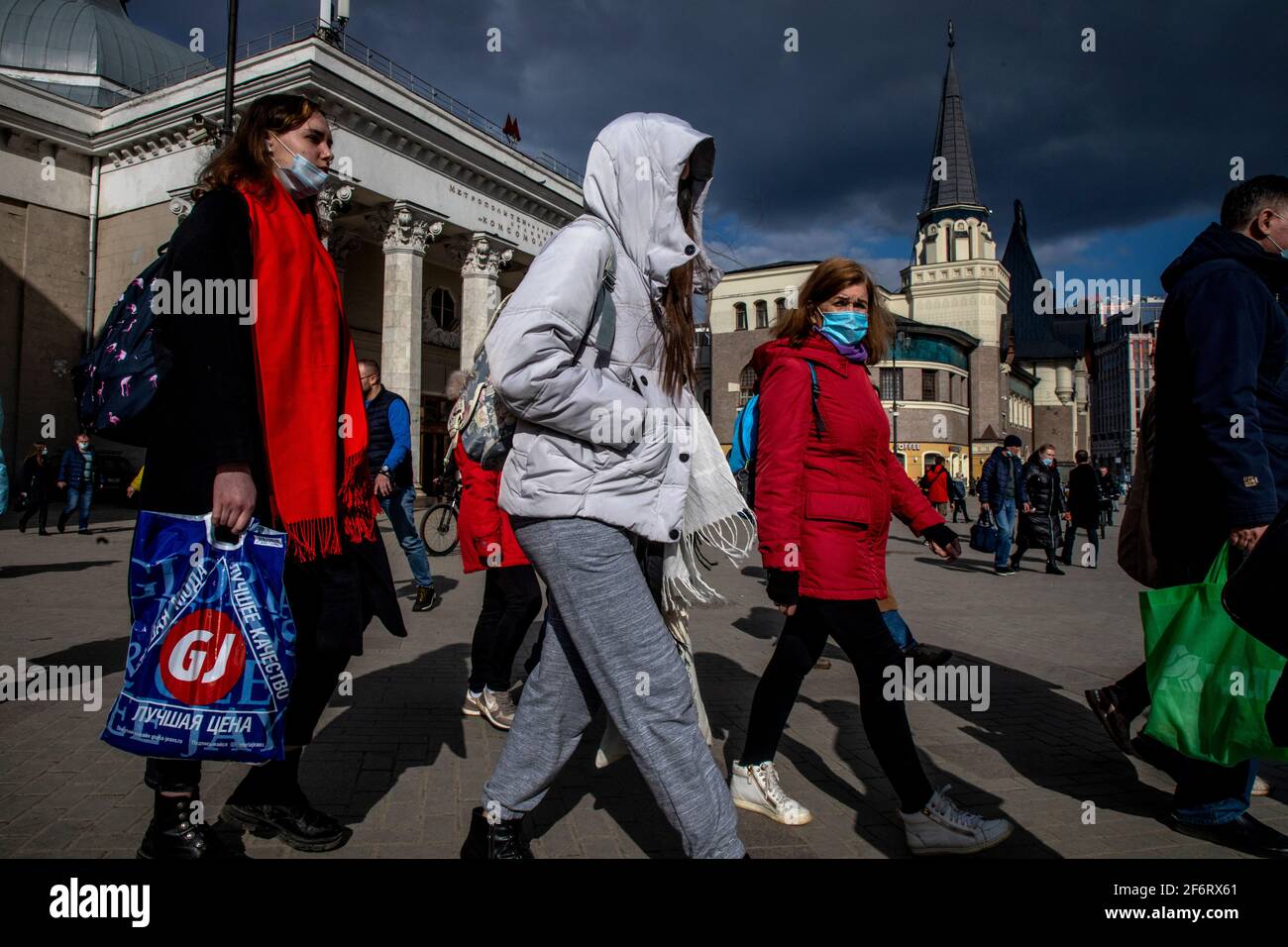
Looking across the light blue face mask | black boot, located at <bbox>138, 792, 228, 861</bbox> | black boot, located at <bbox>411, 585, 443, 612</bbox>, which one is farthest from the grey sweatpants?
black boot, located at <bbox>411, 585, 443, 612</bbox>

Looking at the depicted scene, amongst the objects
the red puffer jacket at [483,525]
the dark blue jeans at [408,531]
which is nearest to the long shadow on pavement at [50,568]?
the dark blue jeans at [408,531]

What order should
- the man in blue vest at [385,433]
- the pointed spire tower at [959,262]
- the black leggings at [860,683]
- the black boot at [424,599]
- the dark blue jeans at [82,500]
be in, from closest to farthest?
the black leggings at [860,683] < the man in blue vest at [385,433] < the black boot at [424,599] < the dark blue jeans at [82,500] < the pointed spire tower at [959,262]

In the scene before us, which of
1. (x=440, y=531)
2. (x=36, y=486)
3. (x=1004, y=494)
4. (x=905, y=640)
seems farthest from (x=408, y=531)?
(x=36, y=486)

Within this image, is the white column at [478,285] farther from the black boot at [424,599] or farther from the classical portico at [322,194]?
the black boot at [424,599]

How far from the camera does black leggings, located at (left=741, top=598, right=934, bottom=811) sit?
108 inches

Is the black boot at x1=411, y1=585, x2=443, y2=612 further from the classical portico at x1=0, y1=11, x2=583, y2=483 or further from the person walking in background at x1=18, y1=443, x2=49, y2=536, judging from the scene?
the classical portico at x1=0, y1=11, x2=583, y2=483

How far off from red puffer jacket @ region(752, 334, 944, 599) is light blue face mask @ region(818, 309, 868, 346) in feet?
0.20

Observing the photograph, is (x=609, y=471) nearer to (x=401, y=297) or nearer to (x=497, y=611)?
(x=497, y=611)

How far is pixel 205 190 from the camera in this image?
2.47 meters

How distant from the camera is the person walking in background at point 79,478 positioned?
617 inches

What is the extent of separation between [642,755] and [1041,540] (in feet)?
35.4

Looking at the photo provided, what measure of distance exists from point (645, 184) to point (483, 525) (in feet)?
8.48
